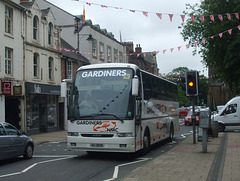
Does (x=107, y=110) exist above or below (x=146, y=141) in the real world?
above

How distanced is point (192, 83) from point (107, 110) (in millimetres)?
6581

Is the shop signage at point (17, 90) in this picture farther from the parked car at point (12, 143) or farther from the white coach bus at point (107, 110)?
the white coach bus at point (107, 110)

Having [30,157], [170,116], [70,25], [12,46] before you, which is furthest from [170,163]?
[70,25]

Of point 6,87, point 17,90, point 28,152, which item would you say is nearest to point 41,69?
point 17,90

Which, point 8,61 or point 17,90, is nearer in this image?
point 17,90

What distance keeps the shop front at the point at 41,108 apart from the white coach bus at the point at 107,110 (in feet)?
44.6

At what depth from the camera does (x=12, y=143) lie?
439 inches

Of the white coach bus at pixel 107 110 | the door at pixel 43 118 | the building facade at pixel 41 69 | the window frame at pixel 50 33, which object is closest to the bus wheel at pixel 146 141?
the white coach bus at pixel 107 110

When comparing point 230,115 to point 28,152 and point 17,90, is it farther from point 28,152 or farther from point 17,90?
point 28,152

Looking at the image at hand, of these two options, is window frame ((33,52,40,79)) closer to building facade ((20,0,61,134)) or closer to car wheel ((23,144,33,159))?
building facade ((20,0,61,134))

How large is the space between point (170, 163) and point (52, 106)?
19.6 metres

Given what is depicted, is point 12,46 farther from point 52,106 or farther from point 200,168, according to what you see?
point 200,168

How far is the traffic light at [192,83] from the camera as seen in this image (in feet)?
52.1

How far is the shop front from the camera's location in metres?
24.4
